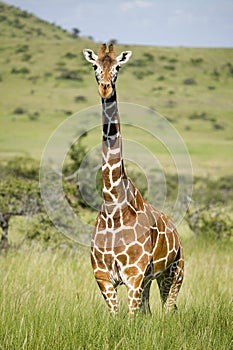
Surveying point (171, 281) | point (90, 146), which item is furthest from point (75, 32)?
point (171, 281)

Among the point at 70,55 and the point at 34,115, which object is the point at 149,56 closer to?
the point at 70,55

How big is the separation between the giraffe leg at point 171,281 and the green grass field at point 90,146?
0.19m

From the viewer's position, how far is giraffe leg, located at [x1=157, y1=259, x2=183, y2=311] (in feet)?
19.0

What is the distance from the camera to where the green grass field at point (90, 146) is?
14.6 ft

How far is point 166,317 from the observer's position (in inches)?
187

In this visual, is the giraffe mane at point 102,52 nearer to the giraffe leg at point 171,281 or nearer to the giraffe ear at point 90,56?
the giraffe ear at point 90,56

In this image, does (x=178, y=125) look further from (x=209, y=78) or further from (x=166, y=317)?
(x=166, y=317)

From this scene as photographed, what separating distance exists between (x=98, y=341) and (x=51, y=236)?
599cm

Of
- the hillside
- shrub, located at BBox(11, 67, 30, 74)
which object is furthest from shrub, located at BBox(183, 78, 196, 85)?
shrub, located at BBox(11, 67, 30, 74)

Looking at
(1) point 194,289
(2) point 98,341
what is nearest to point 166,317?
(2) point 98,341

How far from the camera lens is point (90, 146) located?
38031 millimetres

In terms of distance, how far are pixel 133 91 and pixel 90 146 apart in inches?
889

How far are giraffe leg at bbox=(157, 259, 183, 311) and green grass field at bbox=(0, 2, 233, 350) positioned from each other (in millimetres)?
189

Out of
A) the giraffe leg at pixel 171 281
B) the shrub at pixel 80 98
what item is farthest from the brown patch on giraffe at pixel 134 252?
the shrub at pixel 80 98
